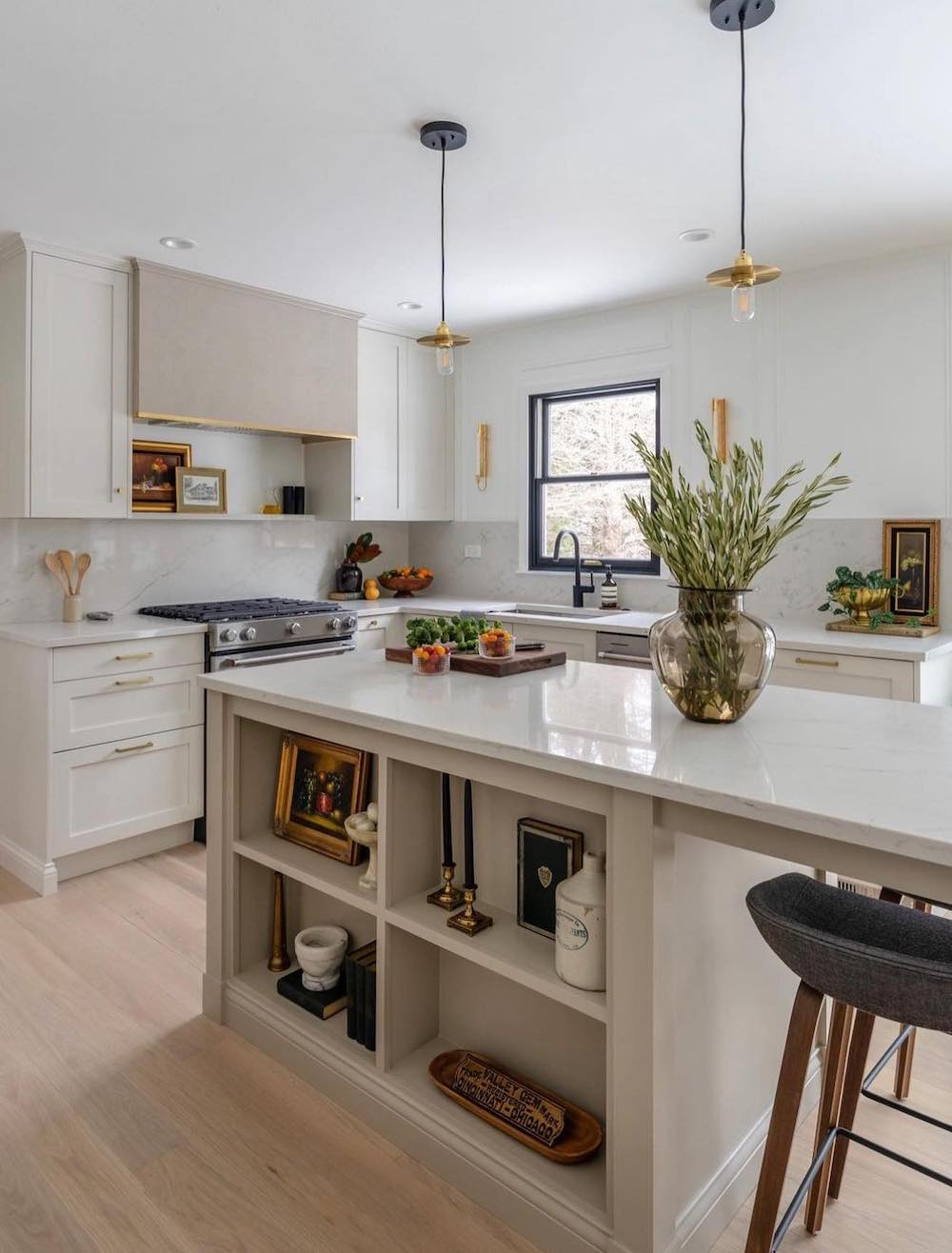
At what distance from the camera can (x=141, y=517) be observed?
12.9 feet

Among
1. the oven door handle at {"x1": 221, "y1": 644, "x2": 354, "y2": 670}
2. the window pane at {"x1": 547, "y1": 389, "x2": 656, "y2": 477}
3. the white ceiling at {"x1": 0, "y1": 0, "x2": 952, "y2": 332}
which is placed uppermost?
the white ceiling at {"x1": 0, "y1": 0, "x2": 952, "y2": 332}

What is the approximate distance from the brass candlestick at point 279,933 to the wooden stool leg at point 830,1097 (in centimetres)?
142

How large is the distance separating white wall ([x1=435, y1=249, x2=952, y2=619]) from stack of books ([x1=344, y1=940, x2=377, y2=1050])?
2.81m

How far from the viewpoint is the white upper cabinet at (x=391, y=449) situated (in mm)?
4793

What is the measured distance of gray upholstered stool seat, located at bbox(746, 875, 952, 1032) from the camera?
3.82 ft

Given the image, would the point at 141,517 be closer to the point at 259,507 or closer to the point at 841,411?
the point at 259,507

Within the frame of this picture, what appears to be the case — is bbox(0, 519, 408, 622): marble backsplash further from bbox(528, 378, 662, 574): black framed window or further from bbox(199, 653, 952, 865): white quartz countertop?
bbox(199, 653, 952, 865): white quartz countertop

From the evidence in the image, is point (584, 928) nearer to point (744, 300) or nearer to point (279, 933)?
point (279, 933)

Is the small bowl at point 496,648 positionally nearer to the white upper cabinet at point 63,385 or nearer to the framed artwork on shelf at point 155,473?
the white upper cabinet at point 63,385

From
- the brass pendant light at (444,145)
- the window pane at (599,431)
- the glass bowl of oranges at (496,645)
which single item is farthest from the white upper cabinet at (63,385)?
the window pane at (599,431)

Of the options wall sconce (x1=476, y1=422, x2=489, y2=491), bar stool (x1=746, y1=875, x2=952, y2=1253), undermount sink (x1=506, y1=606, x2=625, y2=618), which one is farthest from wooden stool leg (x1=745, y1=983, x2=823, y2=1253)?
wall sconce (x1=476, y1=422, x2=489, y2=491)

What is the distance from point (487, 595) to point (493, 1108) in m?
3.63

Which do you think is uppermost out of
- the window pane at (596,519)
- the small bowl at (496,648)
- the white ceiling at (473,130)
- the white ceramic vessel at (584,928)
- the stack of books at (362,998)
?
the white ceiling at (473,130)

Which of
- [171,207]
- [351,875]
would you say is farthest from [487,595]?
[351,875]
